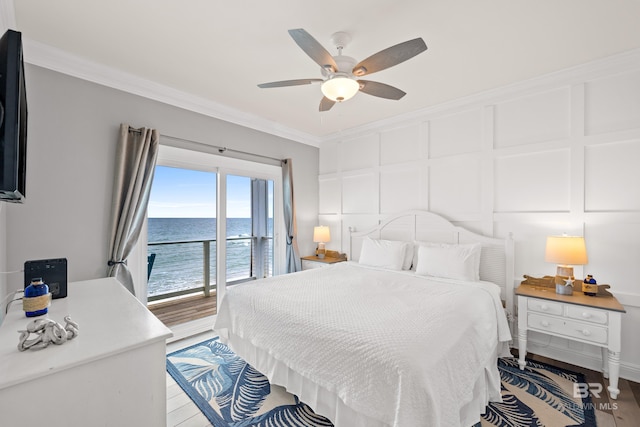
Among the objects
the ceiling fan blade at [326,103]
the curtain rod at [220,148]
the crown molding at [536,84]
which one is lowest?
the curtain rod at [220,148]

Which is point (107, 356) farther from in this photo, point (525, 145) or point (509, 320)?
point (525, 145)

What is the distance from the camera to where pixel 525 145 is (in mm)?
2873

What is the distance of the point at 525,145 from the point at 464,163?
1.96ft

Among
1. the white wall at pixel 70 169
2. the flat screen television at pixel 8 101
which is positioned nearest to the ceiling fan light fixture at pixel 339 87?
the flat screen television at pixel 8 101

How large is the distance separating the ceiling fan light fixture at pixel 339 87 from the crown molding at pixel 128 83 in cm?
187

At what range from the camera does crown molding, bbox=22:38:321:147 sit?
2307mm

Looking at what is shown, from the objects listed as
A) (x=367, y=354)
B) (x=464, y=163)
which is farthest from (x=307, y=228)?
(x=367, y=354)

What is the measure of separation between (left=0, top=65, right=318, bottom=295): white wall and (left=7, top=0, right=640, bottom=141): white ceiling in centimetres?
30

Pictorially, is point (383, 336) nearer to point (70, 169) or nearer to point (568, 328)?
point (568, 328)

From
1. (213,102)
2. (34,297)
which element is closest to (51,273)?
(34,297)

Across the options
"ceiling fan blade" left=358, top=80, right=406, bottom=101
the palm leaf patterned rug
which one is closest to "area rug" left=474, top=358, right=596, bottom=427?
the palm leaf patterned rug

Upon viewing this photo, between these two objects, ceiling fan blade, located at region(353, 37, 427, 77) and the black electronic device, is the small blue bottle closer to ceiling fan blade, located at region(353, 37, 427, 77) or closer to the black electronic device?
the black electronic device

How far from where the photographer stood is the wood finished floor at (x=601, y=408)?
188 centimetres

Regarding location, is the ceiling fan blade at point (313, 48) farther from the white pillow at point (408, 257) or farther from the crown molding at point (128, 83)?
the white pillow at point (408, 257)
